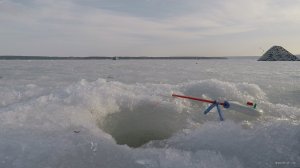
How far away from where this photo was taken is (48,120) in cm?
847

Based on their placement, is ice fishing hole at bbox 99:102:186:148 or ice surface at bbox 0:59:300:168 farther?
ice fishing hole at bbox 99:102:186:148

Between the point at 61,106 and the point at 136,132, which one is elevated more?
the point at 61,106

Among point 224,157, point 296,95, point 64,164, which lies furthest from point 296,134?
point 296,95

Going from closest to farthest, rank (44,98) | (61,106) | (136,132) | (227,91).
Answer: (136,132) → (61,106) → (44,98) → (227,91)

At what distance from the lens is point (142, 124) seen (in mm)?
9781

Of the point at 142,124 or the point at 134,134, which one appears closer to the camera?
the point at 134,134

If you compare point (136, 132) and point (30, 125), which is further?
point (136, 132)

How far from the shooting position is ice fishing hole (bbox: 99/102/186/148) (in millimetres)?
8727

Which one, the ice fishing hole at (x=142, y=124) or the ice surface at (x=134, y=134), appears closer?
the ice surface at (x=134, y=134)

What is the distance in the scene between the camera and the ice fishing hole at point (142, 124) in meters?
8.73

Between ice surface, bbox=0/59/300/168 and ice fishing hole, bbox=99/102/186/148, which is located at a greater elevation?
ice surface, bbox=0/59/300/168

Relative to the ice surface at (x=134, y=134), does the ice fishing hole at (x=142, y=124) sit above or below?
below

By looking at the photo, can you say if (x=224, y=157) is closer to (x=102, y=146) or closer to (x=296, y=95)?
(x=102, y=146)

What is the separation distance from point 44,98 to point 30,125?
2.90m
